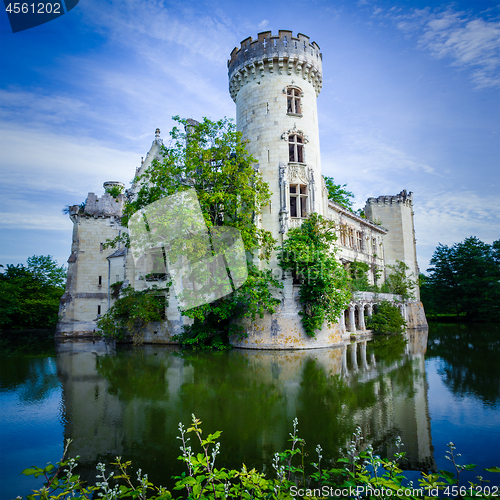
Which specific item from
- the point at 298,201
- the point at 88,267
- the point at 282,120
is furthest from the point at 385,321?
the point at 88,267

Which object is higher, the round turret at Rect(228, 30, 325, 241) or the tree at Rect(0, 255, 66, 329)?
the round turret at Rect(228, 30, 325, 241)

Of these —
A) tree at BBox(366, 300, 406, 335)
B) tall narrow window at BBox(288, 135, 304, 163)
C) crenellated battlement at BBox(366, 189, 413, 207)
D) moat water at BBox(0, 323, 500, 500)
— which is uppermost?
crenellated battlement at BBox(366, 189, 413, 207)

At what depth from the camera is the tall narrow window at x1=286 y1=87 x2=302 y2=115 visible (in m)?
22.4

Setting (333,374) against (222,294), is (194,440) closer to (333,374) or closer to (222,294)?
(333,374)

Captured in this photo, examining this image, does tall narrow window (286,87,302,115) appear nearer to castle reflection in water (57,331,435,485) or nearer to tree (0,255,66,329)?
castle reflection in water (57,331,435,485)

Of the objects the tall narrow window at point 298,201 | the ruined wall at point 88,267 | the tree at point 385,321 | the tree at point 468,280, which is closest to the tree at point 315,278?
the tall narrow window at point 298,201

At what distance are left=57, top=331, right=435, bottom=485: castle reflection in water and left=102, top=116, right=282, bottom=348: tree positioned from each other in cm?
360

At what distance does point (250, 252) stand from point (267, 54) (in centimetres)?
1279

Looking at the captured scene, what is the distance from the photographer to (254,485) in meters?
3.49

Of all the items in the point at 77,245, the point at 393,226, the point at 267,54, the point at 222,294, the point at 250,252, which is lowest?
the point at 222,294

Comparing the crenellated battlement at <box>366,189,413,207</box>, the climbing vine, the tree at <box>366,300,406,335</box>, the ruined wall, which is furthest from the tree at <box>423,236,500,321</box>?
the ruined wall

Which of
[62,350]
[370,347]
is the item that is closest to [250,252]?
[370,347]

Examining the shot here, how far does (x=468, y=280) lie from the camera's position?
148ft

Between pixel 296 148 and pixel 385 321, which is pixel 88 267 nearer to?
pixel 296 148
